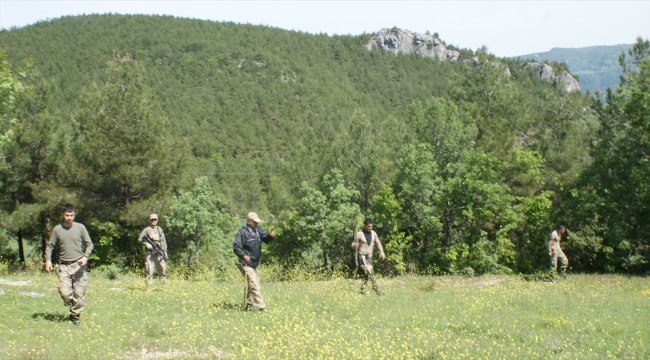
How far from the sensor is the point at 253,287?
13.9 m

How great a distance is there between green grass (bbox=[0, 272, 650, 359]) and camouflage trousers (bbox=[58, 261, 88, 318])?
48cm

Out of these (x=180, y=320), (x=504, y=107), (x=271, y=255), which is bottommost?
(x=271, y=255)

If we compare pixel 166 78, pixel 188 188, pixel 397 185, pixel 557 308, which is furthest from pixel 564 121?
pixel 166 78

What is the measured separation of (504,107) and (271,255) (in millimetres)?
23278

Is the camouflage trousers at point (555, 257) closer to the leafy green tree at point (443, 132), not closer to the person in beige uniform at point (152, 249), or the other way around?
the leafy green tree at point (443, 132)

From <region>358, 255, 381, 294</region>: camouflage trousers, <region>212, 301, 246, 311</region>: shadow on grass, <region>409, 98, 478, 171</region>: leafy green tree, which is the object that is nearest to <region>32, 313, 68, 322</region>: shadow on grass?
<region>212, 301, 246, 311</region>: shadow on grass

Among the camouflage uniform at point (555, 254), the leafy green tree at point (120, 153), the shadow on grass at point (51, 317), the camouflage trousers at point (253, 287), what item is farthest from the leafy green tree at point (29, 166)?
the camouflage uniform at point (555, 254)

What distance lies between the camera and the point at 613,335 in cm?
1212

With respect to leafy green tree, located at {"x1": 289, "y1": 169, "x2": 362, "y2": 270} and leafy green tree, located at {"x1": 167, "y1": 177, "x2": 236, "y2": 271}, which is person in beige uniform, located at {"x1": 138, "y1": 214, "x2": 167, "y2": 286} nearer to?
leafy green tree, located at {"x1": 167, "y1": 177, "x2": 236, "y2": 271}

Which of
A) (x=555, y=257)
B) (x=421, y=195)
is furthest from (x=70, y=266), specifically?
(x=421, y=195)

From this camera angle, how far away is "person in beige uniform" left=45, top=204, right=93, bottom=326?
472 inches

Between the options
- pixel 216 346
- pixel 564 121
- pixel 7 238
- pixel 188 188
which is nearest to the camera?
pixel 216 346

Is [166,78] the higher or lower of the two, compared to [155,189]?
higher

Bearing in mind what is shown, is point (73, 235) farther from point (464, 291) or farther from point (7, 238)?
point (7, 238)
